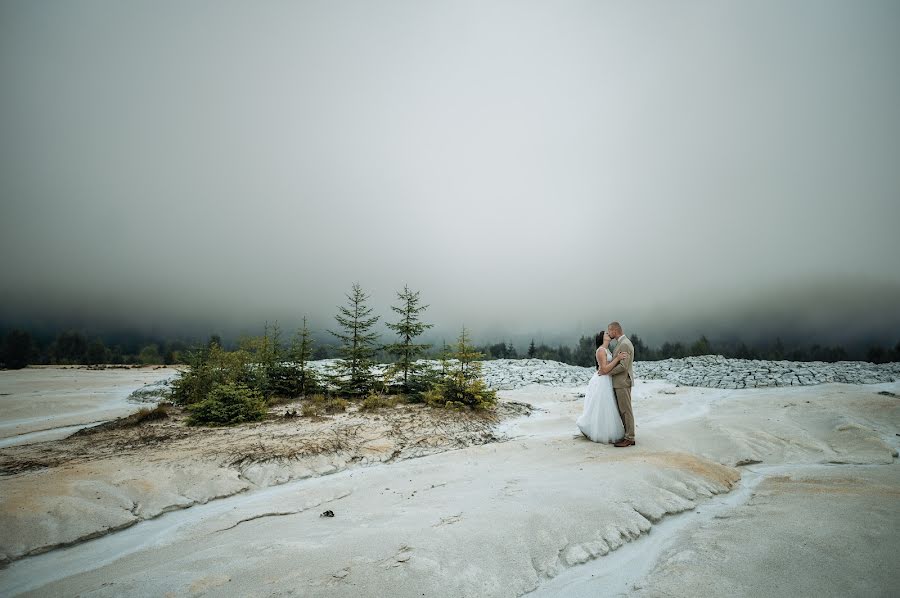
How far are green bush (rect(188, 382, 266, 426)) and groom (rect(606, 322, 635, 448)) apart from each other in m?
11.1

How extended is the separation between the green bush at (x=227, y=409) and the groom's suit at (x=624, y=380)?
11083mm

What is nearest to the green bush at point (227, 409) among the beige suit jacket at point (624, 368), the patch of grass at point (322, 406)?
the patch of grass at point (322, 406)

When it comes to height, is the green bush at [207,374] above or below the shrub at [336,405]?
above

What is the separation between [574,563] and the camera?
4.02 metres

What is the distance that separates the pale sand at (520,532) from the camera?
11.7 feet

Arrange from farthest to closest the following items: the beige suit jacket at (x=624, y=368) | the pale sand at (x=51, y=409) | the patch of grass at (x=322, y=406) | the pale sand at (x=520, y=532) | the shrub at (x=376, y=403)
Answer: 1. the shrub at (x=376, y=403)
2. the pale sand at (x=51, y=409)
3. the patch of grass at (x=322, y=406)
4. the beige suit jacket at (x=624, y=368)
5. the pale sand at (x=520, y=532)

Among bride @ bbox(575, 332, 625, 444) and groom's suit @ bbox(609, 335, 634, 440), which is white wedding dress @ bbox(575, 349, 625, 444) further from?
groom's suit @ bbox(609, 335, 634, 440)

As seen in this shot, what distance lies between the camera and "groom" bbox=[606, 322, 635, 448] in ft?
27.5

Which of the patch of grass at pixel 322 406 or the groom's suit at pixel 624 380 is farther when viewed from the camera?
the patch of grass at pixel 322 406

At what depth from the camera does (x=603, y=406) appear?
8.91 meters

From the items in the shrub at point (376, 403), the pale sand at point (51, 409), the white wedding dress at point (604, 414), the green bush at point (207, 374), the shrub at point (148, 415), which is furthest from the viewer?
the green bush at point (207, 374)

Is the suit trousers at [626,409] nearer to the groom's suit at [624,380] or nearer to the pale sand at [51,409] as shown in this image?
the groom's suit at [624,380]

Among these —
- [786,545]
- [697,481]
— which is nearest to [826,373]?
[697,481]

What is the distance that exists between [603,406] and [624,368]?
1235 millimetres
